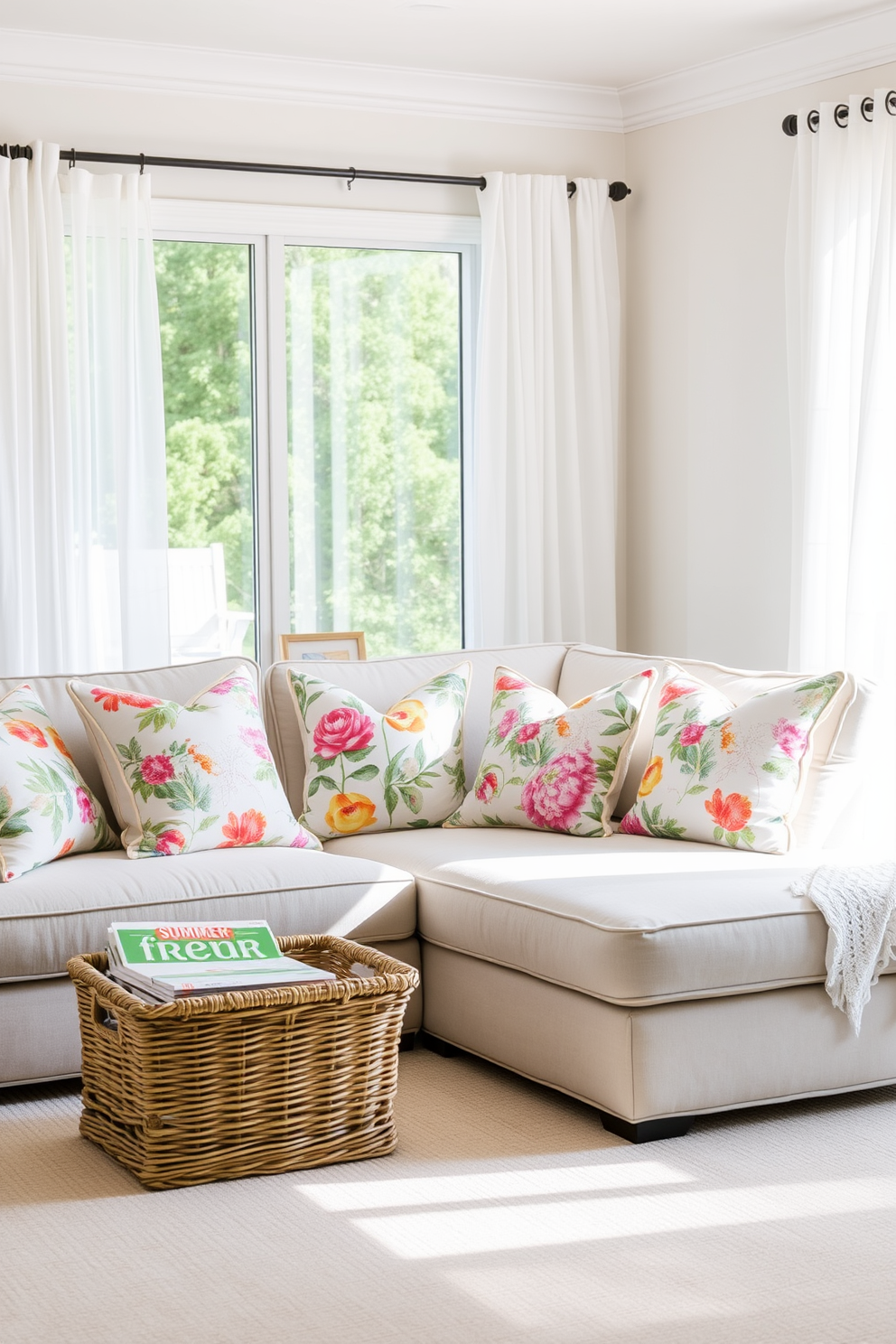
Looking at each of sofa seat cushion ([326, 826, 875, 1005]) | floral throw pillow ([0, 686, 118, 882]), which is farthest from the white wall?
floral throw pillow ([0, 686, 118, 882])

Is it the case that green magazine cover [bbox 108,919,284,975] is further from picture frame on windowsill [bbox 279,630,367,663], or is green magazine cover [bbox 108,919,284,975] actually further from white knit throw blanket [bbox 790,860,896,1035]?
picture frame on windowsill [bbox 279,630,367,663]

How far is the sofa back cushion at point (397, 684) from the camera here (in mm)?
4062

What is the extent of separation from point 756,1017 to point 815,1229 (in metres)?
0.53

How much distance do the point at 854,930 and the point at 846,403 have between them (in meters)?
1.97

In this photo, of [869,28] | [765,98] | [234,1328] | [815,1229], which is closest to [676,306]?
[765,98]

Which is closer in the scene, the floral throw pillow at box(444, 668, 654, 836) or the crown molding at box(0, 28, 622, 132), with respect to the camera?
the floral throw pillow at box(444, 668, 654, 836)

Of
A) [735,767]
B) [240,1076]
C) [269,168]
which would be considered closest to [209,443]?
[269,168]

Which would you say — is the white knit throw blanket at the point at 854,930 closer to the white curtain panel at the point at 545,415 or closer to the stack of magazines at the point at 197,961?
the stack of magazines at the point at 197,961

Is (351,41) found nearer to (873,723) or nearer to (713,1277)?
(873,723)

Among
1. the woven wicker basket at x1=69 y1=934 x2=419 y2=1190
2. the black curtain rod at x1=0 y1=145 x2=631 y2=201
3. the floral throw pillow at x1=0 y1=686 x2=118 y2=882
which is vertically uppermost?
the black curtain rod at x1=0 y1=145 x2=631 y2=201

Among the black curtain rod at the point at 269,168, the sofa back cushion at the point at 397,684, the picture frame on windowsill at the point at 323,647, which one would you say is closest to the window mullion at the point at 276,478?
the picture frame on windowsill at the point at 323,647

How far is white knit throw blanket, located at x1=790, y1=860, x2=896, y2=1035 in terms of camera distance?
3020 millimetres

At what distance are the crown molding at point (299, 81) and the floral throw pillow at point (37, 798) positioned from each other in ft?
6.76

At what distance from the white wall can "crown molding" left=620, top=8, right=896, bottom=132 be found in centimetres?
4
